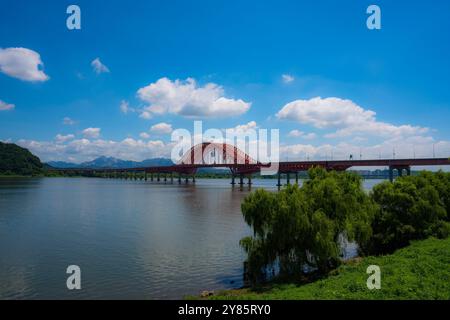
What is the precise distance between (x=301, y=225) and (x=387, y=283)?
4.63 metres

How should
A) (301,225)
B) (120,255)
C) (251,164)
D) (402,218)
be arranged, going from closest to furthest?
(301,225), (120,255), (402,218), (251,164)

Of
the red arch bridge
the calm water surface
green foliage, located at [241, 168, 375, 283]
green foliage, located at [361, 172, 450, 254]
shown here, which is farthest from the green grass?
the red arch bridge

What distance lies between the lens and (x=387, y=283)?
16172mm

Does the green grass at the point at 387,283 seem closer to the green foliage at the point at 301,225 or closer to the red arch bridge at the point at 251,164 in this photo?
the green foliage at the point at 301,225

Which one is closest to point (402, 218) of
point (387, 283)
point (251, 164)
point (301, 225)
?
point (301, 225)

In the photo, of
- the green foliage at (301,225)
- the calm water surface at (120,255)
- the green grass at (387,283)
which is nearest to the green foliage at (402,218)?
the green grass at (387,283)

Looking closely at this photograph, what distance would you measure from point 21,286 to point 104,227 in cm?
1854

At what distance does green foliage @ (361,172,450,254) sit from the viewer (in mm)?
25891

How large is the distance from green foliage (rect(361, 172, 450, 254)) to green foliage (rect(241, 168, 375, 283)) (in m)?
5.21

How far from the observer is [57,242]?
29.5m

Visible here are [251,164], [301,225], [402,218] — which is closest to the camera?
[301,225]

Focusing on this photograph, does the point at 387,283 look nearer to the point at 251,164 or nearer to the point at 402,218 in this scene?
the point at 402,218

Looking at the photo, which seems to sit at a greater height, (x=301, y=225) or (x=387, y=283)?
(x=301, y=225)

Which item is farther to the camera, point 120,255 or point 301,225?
point 120,255
